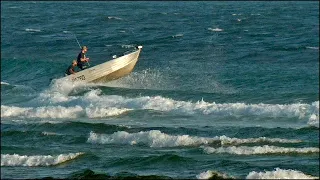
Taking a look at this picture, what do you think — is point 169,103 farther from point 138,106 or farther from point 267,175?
point 267,175

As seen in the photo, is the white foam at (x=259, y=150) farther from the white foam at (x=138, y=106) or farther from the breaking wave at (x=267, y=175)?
the white foam at (x=138, y=106)

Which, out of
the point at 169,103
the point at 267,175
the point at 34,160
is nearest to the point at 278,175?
the point at 267,175

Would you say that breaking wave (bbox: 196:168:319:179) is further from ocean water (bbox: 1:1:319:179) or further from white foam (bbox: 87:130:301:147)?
white foam (bbox: 87:130:301:147)

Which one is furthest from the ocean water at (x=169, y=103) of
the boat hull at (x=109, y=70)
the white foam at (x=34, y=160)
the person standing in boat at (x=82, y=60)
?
the person standing in boat at (x=82, y=60)

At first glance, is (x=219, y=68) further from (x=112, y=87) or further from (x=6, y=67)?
(x=6, y=67)

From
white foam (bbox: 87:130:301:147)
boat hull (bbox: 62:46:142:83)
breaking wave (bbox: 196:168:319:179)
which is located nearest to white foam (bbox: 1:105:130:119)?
boat hull (bbox: 62:46:142:83)

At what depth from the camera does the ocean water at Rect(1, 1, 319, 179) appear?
20.5 m

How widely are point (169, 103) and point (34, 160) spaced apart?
10.8 meters

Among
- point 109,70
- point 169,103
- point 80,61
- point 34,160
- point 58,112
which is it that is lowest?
point 34,160

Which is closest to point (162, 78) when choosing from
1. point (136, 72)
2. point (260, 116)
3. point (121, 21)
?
point (136, 72)

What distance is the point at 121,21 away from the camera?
64250 mm

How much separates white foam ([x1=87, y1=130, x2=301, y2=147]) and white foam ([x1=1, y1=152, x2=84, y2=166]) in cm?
318

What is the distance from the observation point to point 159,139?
77.9 feet

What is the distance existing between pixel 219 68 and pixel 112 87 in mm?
6530
